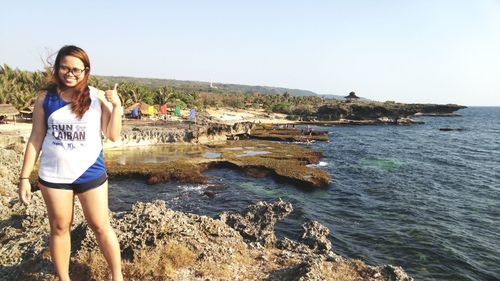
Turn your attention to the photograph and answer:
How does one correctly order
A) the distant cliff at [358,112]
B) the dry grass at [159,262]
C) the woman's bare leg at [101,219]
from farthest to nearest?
the distant cliff at [358,112], the dry grass at [159,262], the woman's bare leg at [101,219]

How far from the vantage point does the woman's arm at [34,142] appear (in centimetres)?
401

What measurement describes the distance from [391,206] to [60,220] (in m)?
24.3

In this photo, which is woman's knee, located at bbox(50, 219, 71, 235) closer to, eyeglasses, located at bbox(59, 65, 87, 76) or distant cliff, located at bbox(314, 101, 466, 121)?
eyeglasses, located at bbox(59, 65, 87, 76)

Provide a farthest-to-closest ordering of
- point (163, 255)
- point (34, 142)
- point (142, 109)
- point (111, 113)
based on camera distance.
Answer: point (142, 109) → point (163, 255) → point (111, 113) → point (34, 142)

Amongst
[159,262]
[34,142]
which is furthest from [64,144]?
[159,262]

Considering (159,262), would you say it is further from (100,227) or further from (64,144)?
(64,144)

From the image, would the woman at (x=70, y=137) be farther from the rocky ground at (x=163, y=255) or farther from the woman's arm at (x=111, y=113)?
the rocky ground at (x=163, y=255)

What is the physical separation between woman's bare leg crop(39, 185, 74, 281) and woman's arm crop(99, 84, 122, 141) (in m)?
0.85

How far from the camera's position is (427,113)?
16025 cm

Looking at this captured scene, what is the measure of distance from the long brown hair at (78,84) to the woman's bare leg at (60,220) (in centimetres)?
96

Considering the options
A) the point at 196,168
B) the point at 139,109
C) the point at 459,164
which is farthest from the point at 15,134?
the point at 459,164

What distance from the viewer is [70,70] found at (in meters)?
3.95

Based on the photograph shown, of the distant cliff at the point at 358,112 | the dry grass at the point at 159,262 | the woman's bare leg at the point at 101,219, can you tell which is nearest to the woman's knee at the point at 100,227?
the woman's bare leg at the point at 101,219

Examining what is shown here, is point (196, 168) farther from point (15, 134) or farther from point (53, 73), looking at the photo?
point (53, 73)
